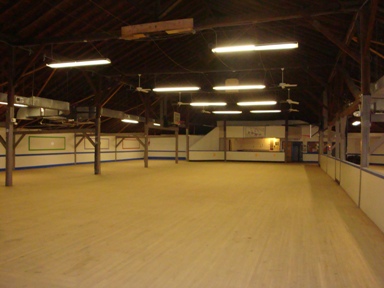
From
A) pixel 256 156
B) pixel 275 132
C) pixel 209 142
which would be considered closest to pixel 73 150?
pixel 209 142

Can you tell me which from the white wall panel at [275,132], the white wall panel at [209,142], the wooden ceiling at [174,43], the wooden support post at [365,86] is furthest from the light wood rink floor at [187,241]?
the white wall panel at [209,142]

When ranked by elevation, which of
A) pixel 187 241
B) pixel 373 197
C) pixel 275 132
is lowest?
pixel 187 241

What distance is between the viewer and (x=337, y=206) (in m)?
7.46

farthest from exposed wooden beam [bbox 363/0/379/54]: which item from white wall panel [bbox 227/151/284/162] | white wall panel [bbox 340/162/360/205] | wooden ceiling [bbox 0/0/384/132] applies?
white wall panel [bbox 227/151/284/162]

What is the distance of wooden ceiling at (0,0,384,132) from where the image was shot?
7882mm

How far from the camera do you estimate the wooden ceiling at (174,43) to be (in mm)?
7882

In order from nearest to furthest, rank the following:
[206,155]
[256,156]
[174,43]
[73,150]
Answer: [174,43]
[73,150]
[256,156]
[206,155]

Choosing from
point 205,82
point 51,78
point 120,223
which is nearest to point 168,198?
point 120,223

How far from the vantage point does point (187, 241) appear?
15.6ft

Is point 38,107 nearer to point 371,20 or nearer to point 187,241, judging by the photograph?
point 187,241

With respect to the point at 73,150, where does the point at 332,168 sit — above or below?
below

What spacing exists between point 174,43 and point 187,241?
30.4 ft

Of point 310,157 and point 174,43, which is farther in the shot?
point 310,157

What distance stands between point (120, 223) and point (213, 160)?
19272mm
